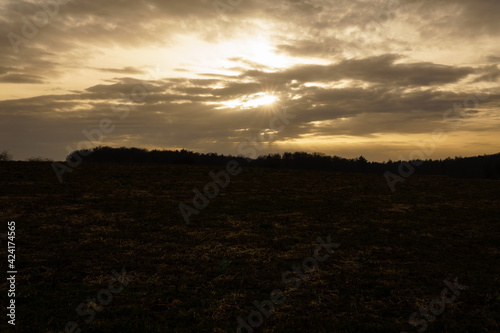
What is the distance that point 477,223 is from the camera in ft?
62.4

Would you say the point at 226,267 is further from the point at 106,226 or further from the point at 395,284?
the point at 106,226

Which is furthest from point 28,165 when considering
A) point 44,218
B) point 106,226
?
point 106,226

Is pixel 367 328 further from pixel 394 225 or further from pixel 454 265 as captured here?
pixel 394 225

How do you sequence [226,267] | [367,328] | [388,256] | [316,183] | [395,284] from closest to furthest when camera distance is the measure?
[367,328]
[395,284]
[226,267]
[388,256]
[316,183]

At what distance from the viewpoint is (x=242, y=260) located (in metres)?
12.0

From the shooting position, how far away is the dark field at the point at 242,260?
26.2 feet

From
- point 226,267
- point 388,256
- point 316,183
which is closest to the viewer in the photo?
point 226,267

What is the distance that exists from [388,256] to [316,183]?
21.2 m

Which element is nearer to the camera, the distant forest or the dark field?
the dark field

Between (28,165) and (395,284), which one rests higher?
(28,165)

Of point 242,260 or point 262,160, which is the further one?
point 262,160

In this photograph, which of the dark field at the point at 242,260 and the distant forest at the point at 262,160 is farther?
the distant forest at the point at 262,160

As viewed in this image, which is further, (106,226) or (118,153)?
(118,153)

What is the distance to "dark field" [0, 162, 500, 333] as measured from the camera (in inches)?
314
